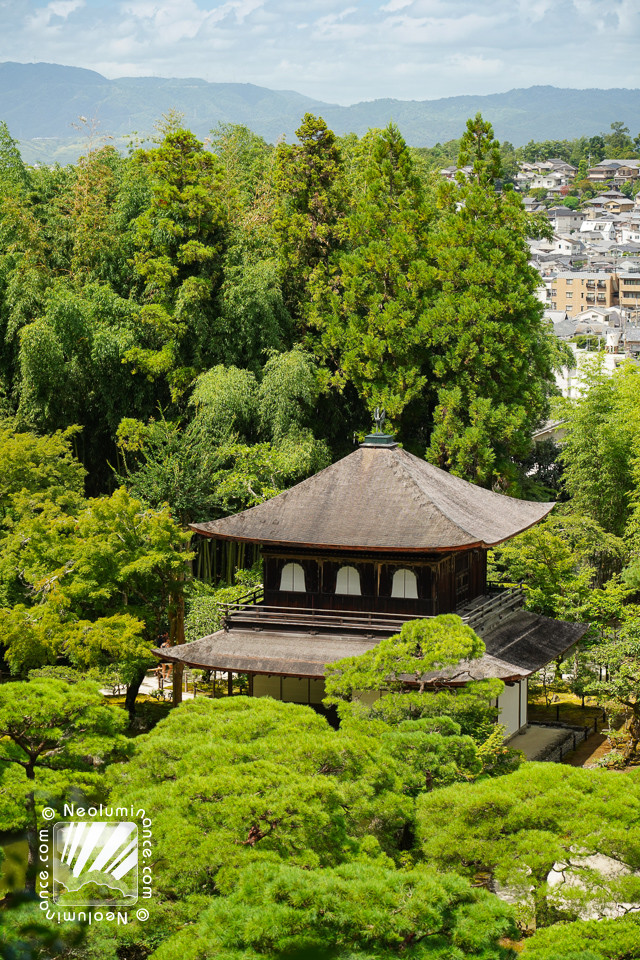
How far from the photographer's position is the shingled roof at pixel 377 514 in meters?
18.4

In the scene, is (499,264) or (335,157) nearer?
(499,264)

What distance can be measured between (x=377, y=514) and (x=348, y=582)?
1273 millimetres

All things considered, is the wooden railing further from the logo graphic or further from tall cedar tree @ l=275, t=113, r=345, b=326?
tall cedar tree @ l=275, t=113, r=345, b=326

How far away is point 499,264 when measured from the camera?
27500 millimetres

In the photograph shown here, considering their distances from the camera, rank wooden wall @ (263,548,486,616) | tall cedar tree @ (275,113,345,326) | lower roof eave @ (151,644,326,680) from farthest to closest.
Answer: tall cedar tree @ (275,113,345,326)
wooden wall @ (263,548,486,616)
lower roof eave @ (151,644,326,680)

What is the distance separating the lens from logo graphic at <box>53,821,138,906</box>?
9234 millimetres

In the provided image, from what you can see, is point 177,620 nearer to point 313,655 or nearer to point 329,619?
point 329,619

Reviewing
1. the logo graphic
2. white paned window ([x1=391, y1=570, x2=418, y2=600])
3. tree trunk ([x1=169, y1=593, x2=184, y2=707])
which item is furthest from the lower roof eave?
the logo graphic

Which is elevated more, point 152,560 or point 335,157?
point 335,157

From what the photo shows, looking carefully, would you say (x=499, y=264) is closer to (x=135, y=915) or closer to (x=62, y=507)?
(x=62, y=507)

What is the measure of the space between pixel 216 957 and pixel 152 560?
42.0 feet

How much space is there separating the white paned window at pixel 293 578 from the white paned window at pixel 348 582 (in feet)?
2.25

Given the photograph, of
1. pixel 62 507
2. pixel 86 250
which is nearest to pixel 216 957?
pixel 62 507

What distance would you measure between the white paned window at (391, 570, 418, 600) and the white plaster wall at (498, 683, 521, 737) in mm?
2323
